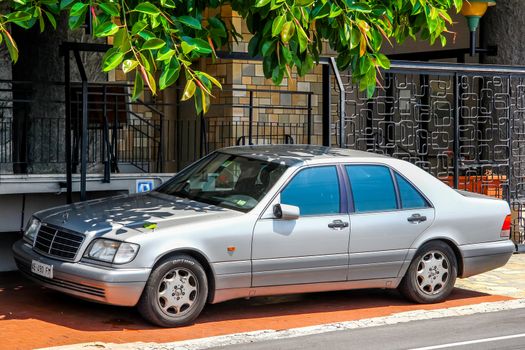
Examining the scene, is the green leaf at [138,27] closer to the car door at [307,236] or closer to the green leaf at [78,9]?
the green leaf at [78,9]

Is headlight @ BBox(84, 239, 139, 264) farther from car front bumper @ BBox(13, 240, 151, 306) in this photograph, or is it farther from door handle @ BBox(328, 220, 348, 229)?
door handle @ BBox(328, 220, 348, 229)

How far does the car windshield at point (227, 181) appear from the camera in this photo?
1061 centimetres

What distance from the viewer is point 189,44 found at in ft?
30.3

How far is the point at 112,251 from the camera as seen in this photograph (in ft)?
31.4

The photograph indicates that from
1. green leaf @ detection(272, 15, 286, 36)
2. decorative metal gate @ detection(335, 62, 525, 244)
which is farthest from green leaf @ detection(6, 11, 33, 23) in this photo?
decorative metal gate @ detection(335, 62, 525, 244)

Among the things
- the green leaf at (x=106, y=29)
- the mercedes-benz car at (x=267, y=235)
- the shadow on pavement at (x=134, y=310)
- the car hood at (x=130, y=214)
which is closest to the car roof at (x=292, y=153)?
the mercedes-benz car at (x=267, y=235)

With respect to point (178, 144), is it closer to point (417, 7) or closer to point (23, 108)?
point (23, 108)

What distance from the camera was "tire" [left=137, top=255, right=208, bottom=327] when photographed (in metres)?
9.62

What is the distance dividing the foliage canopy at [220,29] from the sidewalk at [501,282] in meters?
3.04

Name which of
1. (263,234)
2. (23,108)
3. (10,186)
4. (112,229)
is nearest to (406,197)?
(263,234)

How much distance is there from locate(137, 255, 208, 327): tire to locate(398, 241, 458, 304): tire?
244cm

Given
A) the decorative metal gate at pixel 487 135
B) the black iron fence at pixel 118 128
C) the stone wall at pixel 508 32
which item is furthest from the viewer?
the stone wall at pixel 508 32

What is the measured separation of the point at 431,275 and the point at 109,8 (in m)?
4.52

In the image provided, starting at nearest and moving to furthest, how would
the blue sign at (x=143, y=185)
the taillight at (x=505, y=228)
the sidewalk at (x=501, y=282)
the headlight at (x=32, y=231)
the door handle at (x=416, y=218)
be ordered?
the headlight at (x=32, y=231)
the door handle at (x=416, y=218)
the taillight at (x=505, y=228)
the sidewalk at (x=501, y=282)
the blue sign at (x=143, y=185)
